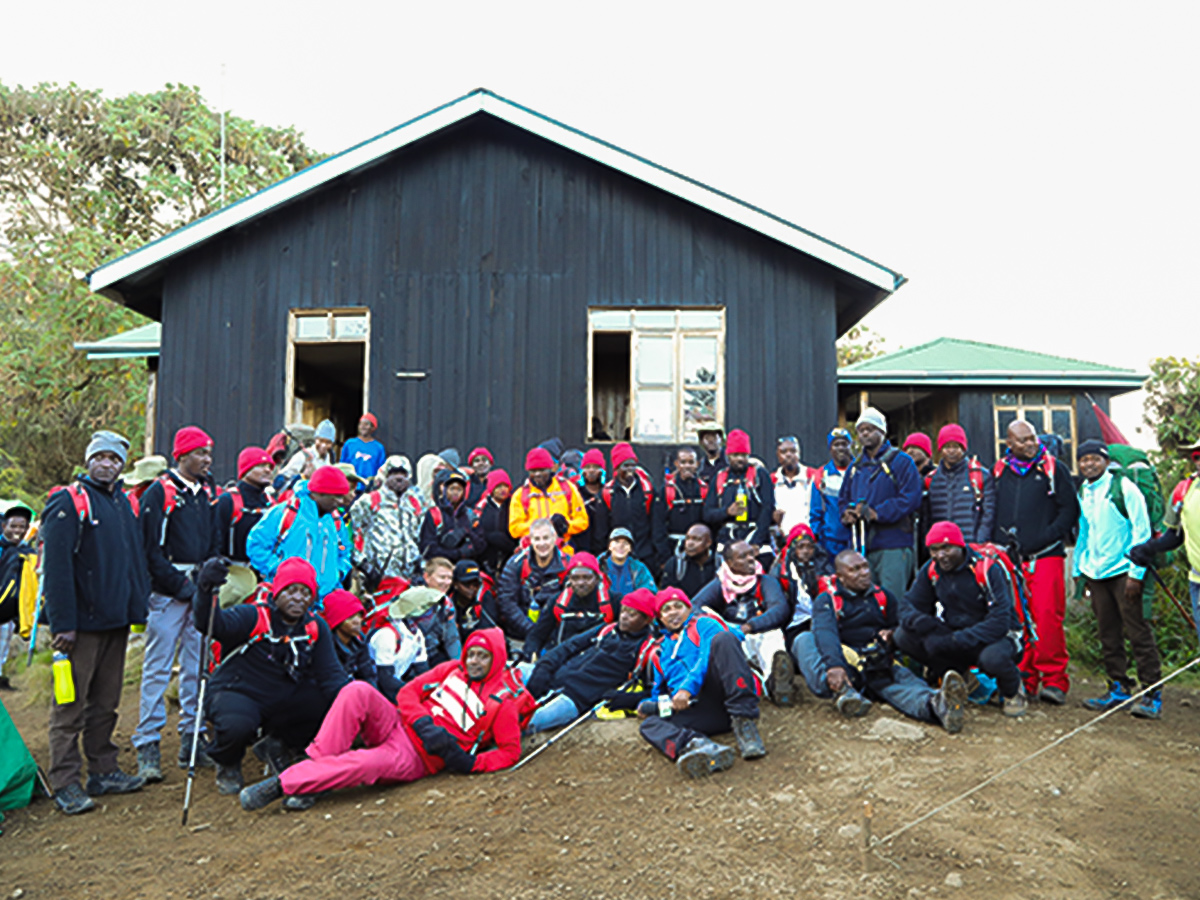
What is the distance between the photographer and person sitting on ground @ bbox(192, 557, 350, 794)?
536 centimetres

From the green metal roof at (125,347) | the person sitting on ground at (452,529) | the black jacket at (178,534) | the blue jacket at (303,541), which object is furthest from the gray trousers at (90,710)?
the green metal roof at (125,347)

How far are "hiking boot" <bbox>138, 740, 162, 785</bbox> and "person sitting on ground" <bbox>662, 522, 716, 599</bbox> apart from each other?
13.0 feet

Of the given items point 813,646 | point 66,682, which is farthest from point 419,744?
point 813,646

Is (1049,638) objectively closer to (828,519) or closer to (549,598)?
(828,519)

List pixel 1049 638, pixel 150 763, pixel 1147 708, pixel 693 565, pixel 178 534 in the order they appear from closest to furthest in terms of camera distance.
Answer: pixel 150 763, pixel 178 534, pixel 1147 708, pixel 1049 638, pixel 693 565

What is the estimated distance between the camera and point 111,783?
559 centimetres

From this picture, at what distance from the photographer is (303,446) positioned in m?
9.25

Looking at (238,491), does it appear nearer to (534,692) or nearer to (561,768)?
(534,692)

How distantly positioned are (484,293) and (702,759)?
6.98 m

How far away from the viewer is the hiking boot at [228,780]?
550cm

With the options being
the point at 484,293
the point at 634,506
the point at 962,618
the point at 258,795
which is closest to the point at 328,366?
the point at 484,293

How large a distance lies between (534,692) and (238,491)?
2.63 metres

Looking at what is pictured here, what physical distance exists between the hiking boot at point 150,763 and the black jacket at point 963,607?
5174 millimetres

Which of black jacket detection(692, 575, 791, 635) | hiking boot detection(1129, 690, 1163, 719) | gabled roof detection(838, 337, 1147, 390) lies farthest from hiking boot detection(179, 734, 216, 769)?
gabled roof detection(838, 337, 1147, 390)
